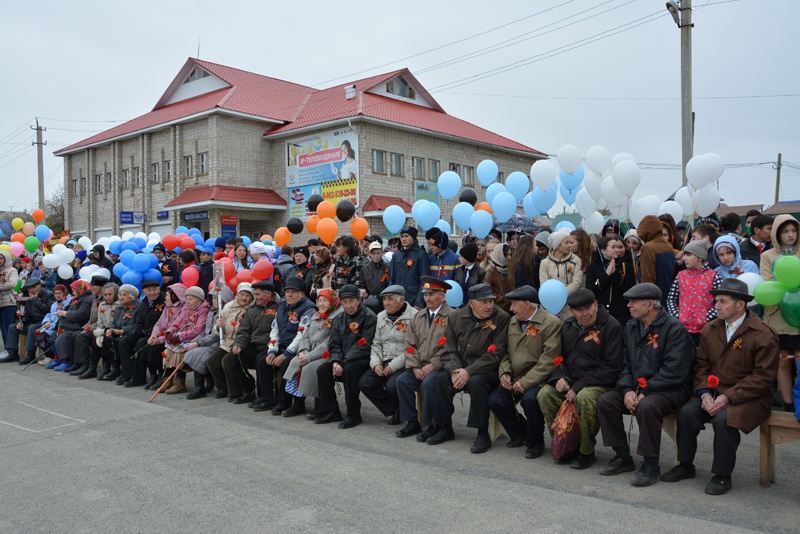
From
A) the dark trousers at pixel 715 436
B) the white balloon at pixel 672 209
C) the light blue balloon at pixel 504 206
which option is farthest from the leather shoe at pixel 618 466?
the light blue balloon at pixel 504 206

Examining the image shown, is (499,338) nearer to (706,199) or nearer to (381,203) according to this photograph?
(706,199)

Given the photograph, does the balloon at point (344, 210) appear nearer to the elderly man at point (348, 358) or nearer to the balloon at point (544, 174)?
the balloon at point (544, 174)

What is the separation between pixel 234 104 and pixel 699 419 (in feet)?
95.1

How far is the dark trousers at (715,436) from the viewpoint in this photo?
191 inches

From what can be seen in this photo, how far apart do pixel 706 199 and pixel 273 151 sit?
26.2m

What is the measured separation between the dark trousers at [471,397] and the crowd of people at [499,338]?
0.05ft

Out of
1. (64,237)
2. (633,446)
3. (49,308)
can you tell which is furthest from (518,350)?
(64,237)

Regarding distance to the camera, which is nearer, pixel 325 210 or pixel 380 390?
pixel 380 390

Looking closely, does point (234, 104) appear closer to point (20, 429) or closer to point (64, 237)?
point (64, 237)

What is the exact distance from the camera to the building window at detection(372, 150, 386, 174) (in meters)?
28.3

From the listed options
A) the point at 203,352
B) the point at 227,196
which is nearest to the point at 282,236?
the point at 203,352

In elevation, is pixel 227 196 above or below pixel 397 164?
below

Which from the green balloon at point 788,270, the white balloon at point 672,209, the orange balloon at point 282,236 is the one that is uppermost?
the white balloon at point 672,209

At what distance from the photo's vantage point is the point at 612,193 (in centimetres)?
832
